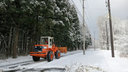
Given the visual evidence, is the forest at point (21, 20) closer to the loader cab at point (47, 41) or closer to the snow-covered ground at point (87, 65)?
the loader cab at point (47, 41)

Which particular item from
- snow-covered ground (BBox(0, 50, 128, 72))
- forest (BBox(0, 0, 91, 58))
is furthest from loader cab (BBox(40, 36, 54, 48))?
forest (BBox(0, 0, 91, 58))

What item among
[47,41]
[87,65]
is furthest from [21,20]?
[87,65]

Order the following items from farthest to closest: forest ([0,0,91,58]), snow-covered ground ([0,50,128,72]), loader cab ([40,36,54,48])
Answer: forest ([0,0,91,58]) → loader cab ([40,36,54,48]) → snow-covered ground ([0,50,128,72])

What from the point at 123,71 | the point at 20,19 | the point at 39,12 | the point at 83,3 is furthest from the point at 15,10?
the point at 83,3

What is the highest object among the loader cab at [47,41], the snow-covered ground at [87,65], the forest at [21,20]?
the forest at [21,20]

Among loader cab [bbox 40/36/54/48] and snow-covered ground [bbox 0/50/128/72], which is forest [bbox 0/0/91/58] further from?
snow-covered ground [bbox 0/50/128/72]

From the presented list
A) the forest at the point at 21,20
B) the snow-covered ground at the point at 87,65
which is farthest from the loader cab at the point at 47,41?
the forest at the point at 21,20

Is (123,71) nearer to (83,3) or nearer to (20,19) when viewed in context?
(20,19)

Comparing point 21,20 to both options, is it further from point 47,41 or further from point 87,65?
point 87,65

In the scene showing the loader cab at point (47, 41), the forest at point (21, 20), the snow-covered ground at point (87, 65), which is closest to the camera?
the snow-covered ground at point (87, 65)

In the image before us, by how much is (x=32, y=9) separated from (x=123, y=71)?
39.4 feet

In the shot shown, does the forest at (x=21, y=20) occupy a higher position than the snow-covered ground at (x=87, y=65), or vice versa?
the forest at (x=21, y=20)

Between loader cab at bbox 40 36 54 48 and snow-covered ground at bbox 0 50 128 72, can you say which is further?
loader cab at bbox 40 36 54 48

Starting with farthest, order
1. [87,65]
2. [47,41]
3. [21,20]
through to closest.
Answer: [21,20] → [47,41] → [87,65]
